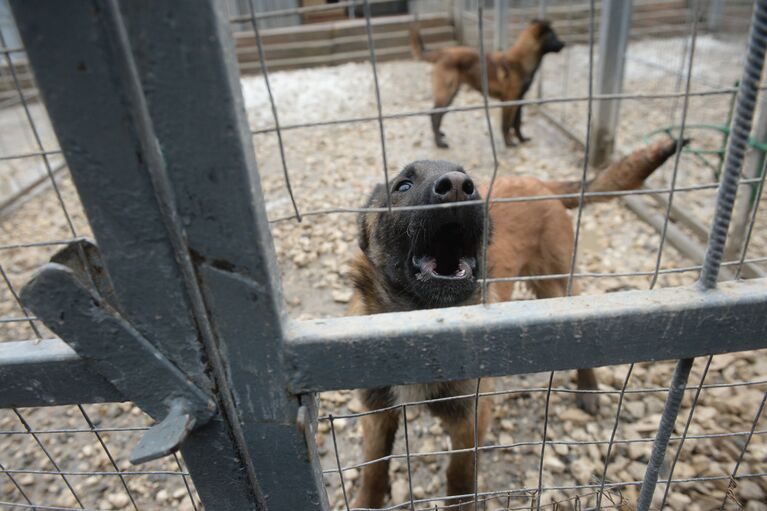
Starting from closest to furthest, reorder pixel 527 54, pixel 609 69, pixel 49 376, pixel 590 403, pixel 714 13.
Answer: pixel 49 376 → pixel 590 403 → pixel 609 69 → pixel 527 54 → pixel 714 13

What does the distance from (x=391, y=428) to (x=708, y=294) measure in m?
1.61

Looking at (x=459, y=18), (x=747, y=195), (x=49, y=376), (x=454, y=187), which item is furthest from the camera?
(x=459, y=18)

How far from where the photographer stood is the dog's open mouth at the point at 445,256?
1956 millimetres

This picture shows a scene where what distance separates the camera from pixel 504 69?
753 centimetres

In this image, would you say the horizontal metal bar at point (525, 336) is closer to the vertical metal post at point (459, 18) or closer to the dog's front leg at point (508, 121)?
the dog's front leg at point (508, 121)

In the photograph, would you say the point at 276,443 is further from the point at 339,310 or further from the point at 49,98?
the point at 339,310

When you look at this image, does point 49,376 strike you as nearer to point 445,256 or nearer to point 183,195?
point 183,195

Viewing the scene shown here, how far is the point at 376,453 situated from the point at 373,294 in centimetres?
80

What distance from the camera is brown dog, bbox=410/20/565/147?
7344 mm

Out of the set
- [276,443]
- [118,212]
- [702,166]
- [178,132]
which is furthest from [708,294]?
[702,166]

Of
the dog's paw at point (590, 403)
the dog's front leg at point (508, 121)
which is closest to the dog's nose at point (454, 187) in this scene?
the dog's paw at point (590, 403)

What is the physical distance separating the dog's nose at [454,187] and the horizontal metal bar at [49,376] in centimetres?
115

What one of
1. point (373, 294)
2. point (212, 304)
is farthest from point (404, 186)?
point (212, 304)

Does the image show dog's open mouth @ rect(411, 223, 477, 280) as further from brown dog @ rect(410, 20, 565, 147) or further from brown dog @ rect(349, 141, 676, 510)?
brown dog @ rect(410, 20, 565, 147)
